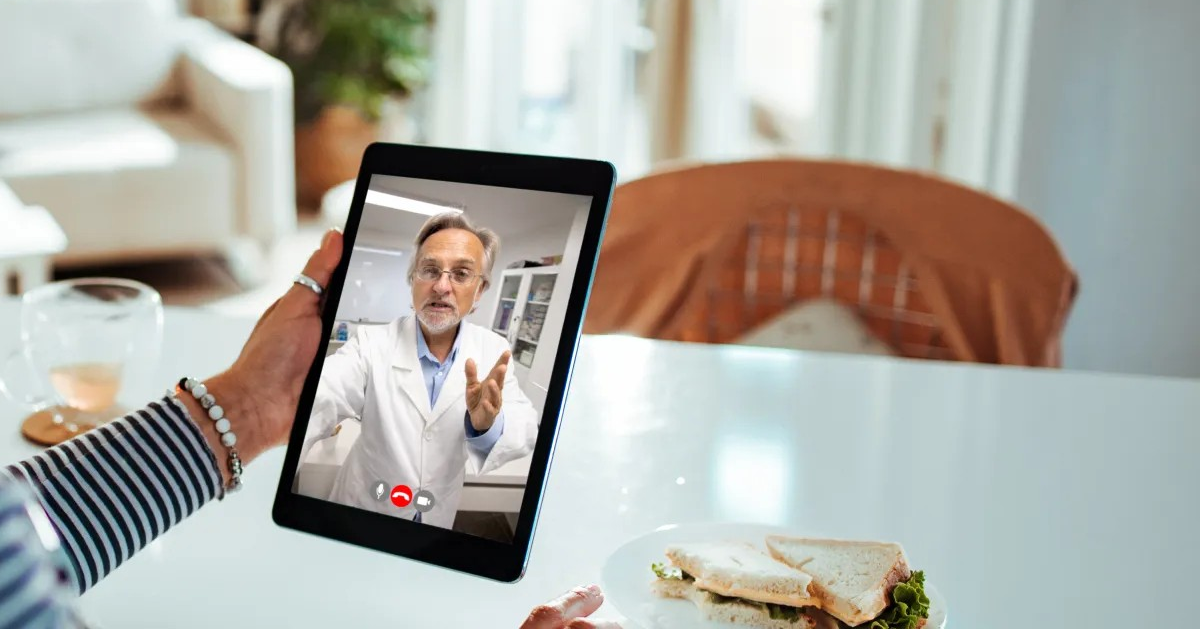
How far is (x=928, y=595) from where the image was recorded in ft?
2.15

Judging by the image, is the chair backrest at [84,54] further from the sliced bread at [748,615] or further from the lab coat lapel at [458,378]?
the sliced bread at [748,615]

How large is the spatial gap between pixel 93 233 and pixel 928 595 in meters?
2.99

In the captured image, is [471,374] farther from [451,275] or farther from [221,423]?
[221,423]

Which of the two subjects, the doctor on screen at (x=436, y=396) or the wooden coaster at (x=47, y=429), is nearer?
the doctor on screen at (x=436, y=396)

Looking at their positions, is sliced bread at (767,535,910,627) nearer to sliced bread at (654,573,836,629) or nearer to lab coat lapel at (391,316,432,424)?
sliced bread at (654,573,836,629)

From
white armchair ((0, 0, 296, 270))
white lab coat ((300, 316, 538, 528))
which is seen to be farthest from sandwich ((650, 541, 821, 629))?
white armchair ((0, 0, 296, 270))

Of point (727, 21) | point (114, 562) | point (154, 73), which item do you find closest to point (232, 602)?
point (114, 562)

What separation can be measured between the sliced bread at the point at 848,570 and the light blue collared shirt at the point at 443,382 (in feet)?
0.55

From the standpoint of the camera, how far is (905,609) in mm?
619

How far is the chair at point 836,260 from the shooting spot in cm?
134

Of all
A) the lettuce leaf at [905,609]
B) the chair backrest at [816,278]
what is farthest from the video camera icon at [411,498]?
the chair backrest at [816,278]

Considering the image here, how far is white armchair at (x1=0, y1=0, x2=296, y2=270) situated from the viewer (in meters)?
3.19

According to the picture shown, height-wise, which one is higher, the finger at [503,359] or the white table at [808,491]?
the finger at [503,359]

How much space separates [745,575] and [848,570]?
0.06 metres
